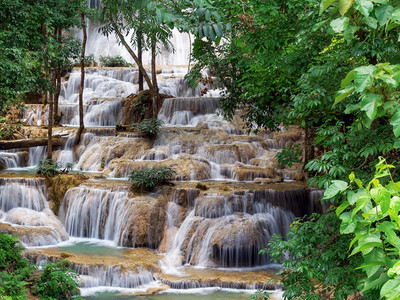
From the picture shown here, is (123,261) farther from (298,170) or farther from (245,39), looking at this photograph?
(298,170)

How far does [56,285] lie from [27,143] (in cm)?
973

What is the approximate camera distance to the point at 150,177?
12969 mm

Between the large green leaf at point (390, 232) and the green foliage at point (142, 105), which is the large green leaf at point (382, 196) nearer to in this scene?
Result: the large green leaf at point (390, 232)

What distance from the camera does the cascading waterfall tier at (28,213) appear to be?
460 inches

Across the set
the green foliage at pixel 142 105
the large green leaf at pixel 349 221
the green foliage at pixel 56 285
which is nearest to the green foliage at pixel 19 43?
the green foliage at pixel 56 285

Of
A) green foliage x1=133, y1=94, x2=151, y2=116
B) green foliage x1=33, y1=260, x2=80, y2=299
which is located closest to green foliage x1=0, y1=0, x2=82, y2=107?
green foliage x1=33, y1=260, x2=80, y2=299

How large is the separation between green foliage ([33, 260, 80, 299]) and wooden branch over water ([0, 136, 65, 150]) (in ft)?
26.9

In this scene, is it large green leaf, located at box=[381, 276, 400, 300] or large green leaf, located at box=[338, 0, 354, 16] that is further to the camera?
large green leaf, located at box=[338, 0, 354, 16]

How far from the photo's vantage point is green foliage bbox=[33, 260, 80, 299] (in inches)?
321

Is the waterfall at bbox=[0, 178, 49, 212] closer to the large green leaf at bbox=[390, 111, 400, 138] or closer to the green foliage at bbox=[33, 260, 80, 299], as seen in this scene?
the green foliage at bbox=[33, 260, 80, 299]

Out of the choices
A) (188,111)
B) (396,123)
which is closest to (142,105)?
(188,111)

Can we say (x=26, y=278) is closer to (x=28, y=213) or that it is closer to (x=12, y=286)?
(x=12, y=286)

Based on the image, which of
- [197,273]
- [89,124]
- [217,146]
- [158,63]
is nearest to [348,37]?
[197,273]

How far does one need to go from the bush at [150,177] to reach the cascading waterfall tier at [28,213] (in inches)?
99.3
